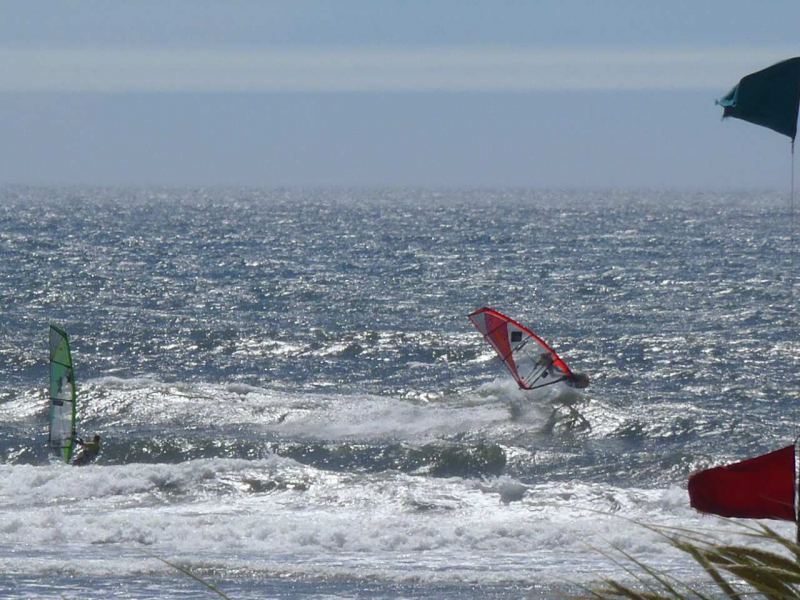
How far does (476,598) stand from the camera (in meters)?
11.0

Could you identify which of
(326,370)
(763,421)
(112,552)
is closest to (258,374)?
(326,370)

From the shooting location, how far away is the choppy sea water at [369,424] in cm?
1254

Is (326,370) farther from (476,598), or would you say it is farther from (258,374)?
(476,598)

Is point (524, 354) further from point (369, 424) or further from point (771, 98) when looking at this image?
point (771, 98)

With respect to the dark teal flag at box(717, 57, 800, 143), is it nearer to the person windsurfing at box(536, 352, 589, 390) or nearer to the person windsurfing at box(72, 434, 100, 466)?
the person windsurfing at box(72, 434, 100, 466)

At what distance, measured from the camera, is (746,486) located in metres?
5.83

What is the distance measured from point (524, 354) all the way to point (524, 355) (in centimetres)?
2

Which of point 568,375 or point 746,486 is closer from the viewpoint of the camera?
point 746,486

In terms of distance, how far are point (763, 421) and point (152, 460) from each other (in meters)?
9.04

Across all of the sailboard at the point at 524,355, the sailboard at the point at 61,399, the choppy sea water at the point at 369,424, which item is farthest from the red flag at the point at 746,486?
the sailboard at the point at 524,355

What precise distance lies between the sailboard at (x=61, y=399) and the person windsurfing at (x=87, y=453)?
0.46ft

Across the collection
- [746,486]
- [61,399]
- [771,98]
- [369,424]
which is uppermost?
[771,98]

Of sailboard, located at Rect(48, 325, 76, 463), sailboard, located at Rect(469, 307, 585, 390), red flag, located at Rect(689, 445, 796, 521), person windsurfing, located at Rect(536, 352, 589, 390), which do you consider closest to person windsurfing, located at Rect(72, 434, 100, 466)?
sailboard, located at Rect(48, 325, 76, 463)

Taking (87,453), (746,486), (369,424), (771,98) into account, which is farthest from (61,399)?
(746,486)
